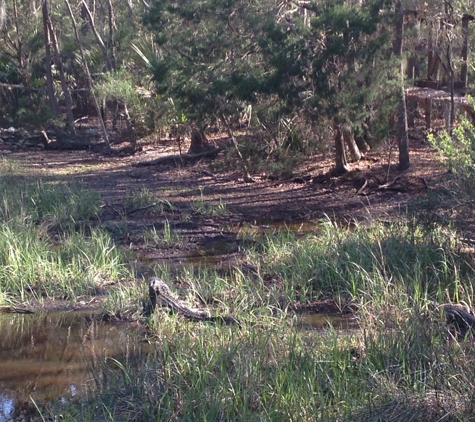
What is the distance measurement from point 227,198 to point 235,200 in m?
0.28

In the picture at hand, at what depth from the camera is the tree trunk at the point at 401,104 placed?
51.6ft

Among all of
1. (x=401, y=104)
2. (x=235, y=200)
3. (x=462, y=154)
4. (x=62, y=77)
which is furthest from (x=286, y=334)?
(x=62, y=77)

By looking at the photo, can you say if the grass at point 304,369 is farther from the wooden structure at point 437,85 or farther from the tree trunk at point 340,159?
the wooden structure at point 437,85

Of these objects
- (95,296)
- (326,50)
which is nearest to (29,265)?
(95,296)

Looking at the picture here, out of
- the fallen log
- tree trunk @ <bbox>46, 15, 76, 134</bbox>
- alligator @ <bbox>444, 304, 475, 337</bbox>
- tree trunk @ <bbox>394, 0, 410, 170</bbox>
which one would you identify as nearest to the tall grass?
alligator @ <bbox>444, 304, 475, 337</bbox>

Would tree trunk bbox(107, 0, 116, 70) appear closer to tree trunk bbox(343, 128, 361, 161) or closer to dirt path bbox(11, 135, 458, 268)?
dirt path bbox(11, 135, 458, 268)

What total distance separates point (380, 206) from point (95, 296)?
23.3ft

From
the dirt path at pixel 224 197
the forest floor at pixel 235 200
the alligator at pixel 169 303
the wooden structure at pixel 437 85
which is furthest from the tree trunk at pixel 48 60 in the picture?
the alligator at pixel 169 303

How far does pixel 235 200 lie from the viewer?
16938mm

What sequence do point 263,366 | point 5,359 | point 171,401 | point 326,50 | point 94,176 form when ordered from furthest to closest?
point 94,176 < point 326,50 < point 5,359 < point 263,366 < point 171,401

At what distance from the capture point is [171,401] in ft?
19.1

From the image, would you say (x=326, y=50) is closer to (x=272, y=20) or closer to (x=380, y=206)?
(x=272, y=20)

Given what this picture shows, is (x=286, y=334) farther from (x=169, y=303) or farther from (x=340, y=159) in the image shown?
(x=340, y=159)

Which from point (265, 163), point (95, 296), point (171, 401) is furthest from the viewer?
point (265, 163)
